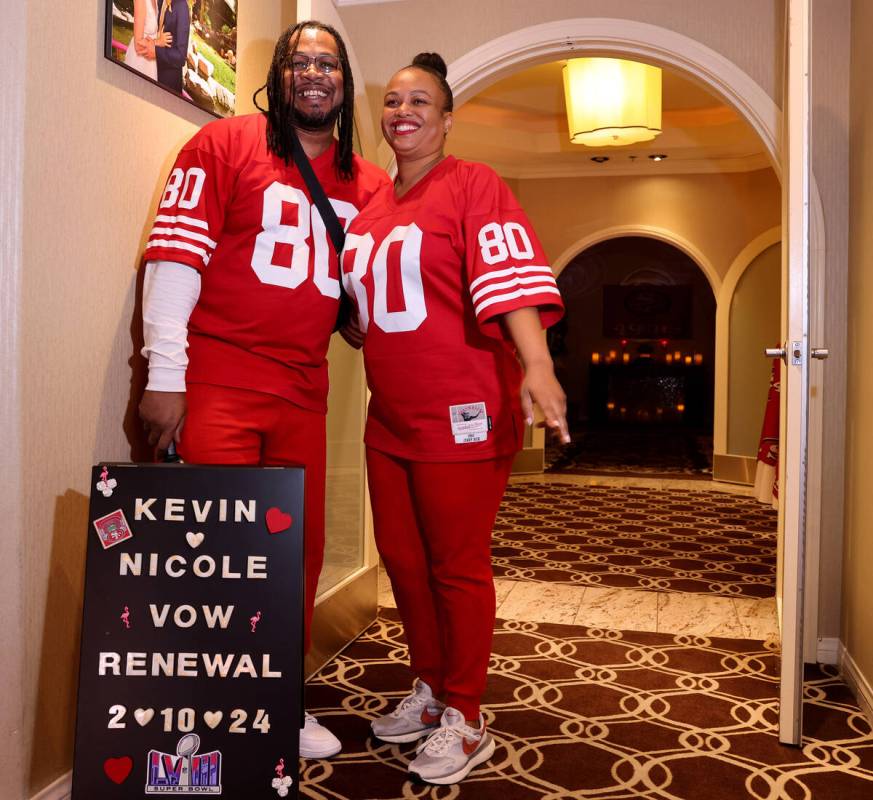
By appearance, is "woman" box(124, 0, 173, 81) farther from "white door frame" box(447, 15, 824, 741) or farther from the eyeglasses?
"white door frame" box(447, 15, 824, 741)

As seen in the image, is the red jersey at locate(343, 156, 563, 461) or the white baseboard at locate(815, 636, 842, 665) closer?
the red jersey at locate(343, 156, 563, 461)

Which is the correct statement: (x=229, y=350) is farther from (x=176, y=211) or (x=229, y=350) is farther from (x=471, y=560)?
(x=471, y=560)

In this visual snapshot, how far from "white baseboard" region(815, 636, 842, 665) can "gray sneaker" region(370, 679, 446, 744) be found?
4.44 ft

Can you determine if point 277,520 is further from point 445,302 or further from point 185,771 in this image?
point 445,302

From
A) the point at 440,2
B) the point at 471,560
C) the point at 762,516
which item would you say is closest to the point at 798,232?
the point at 471,560

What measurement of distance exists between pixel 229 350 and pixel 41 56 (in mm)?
647

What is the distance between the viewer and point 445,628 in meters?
1.96

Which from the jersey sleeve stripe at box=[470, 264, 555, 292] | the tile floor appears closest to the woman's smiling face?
the jersey sleeve stripe at box=[470, 264, 555, 292]

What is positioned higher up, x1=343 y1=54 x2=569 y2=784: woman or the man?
the man

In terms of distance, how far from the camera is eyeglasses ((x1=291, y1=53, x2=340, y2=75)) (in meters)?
1.89

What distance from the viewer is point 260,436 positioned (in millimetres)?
1880

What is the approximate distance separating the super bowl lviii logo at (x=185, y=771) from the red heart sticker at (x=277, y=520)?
0.38m

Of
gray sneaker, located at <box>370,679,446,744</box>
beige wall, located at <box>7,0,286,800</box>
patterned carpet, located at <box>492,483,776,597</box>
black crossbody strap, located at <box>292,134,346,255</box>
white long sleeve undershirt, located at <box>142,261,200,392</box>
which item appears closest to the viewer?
beige wall, located at <box>7,0,286,800</box>

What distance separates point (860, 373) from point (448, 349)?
137cm
